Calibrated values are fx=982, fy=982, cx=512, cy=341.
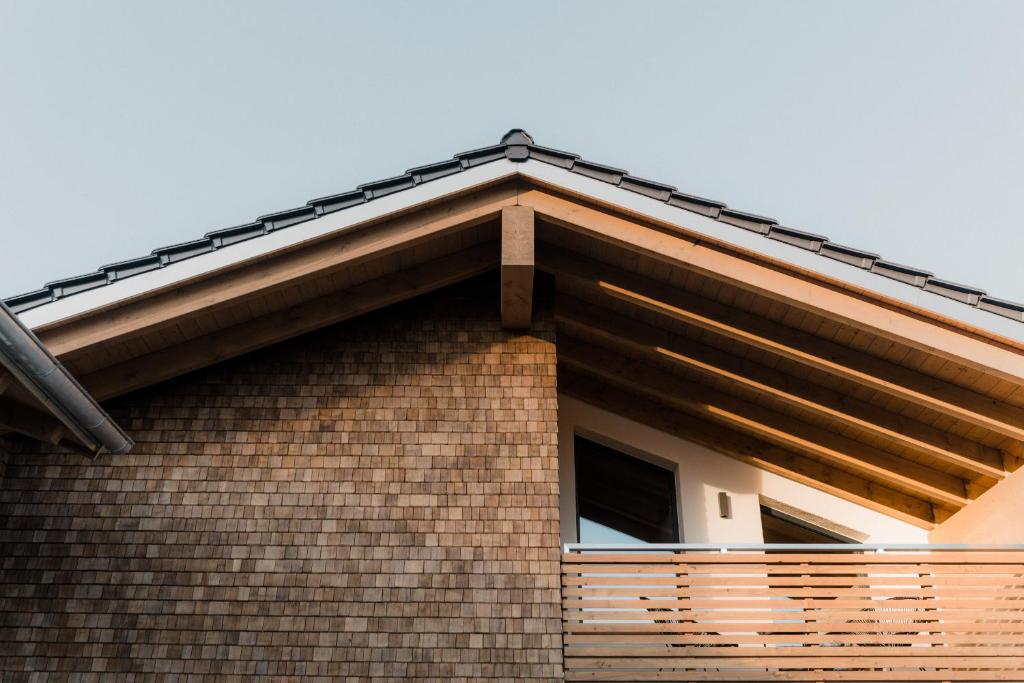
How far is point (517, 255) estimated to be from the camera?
7.20 meters

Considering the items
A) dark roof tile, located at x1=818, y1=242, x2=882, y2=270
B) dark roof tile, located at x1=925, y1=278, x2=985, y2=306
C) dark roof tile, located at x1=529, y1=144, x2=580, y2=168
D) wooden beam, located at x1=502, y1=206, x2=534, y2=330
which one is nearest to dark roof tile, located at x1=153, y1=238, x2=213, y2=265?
wooden beam, located at x1=502, y1=206, x2=534, y2=330

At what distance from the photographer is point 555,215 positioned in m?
7.32

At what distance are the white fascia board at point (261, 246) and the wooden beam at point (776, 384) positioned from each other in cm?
159

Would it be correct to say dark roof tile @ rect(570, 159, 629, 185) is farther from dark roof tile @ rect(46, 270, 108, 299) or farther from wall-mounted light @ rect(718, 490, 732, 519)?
dark roof tile @ rect(46, 270, 108, 299)

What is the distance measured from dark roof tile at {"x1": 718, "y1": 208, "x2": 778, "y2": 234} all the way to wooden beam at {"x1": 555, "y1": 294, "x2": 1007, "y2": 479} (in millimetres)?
1505

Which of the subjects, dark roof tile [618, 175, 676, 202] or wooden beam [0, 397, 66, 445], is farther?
dark roof tile [618, 175, 676, 202]

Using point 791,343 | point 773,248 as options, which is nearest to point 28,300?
point 773,248

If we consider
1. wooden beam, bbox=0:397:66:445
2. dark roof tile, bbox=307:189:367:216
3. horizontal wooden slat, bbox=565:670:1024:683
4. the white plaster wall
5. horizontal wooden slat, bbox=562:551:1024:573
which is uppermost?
dark roof tile, bbox=307:189:367:216

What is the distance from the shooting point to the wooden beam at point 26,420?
5941 mm

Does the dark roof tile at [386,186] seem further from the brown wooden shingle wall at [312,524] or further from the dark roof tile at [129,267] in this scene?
the dark roof tile at [129,267]

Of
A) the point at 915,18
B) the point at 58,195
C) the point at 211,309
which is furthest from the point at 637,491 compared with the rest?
the point at 58,195

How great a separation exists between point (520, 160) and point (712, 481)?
3359 mm

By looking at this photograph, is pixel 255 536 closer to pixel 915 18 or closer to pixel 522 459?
pixel 522 459

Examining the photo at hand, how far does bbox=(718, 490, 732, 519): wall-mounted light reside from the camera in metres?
8.48
